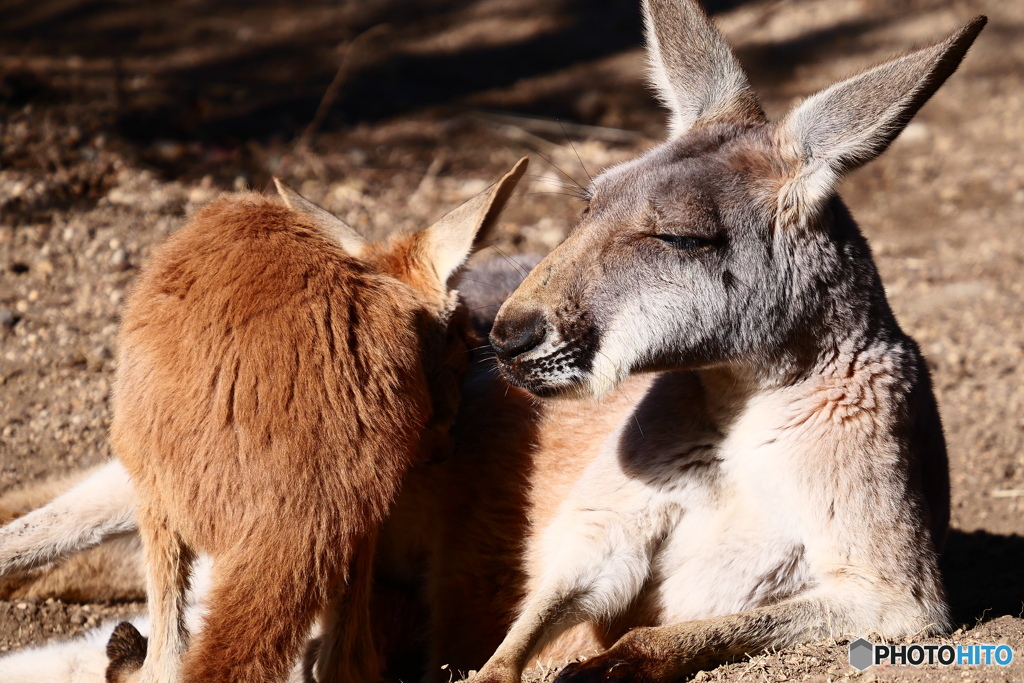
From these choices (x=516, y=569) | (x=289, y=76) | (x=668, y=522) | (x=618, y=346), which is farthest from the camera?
(x=289, y=76)

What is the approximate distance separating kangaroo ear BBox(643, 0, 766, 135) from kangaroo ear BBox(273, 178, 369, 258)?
3.87 ft

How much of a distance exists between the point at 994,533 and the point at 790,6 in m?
7.13

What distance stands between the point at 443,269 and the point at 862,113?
140cm

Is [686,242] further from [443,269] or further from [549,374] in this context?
[443,269]

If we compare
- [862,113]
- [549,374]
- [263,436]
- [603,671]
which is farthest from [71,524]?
[862,113]

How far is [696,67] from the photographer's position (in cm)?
323

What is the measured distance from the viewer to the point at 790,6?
10.1m

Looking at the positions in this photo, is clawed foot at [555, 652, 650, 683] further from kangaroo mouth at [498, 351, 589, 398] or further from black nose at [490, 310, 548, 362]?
black nose at [490, 310, 548, 362]

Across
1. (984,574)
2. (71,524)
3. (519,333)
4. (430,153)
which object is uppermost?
(430,153)

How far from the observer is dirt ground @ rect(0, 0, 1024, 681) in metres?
4.38

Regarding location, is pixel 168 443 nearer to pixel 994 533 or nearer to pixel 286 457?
pixel 286 457

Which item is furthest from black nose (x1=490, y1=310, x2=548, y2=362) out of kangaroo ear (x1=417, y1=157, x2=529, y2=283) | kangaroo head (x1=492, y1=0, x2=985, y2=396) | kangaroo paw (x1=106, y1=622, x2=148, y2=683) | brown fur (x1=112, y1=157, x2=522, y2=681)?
kangaroo paw (x1=106, y1=622, x2=148, y2=683)

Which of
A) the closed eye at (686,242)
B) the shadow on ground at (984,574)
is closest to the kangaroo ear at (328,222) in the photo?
the closed eye at (686,242)

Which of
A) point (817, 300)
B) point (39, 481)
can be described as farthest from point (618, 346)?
point (39, 481)
